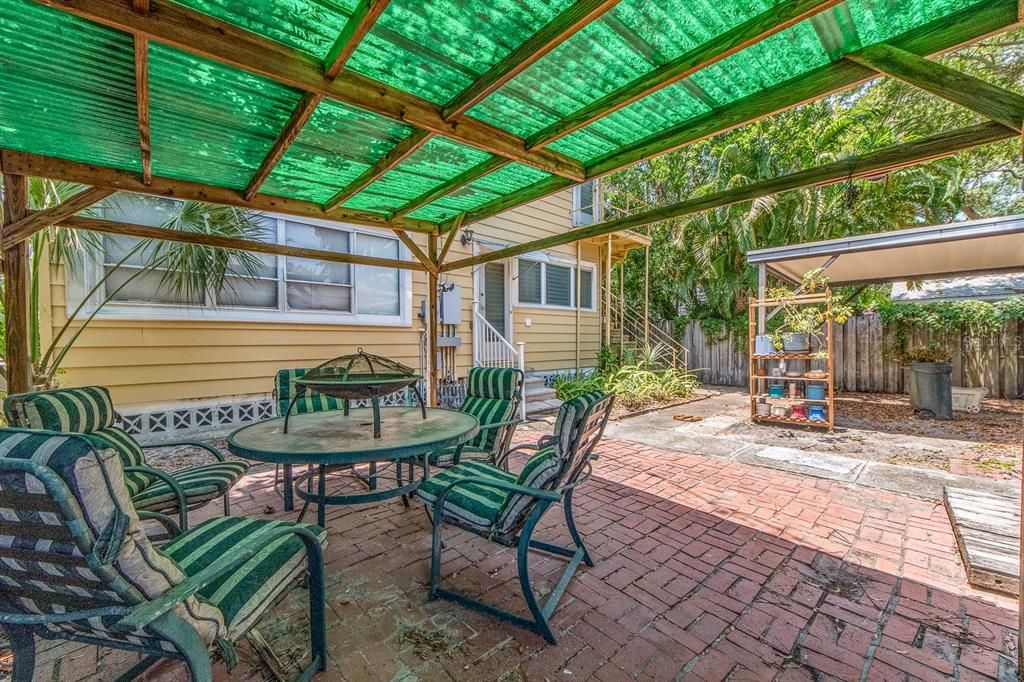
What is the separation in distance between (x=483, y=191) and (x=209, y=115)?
2.37 metres

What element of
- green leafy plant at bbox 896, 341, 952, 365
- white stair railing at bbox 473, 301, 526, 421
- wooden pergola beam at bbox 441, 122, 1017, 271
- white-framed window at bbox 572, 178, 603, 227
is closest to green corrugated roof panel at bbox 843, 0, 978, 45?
wooden pergola beam at bbox 441, 122, 1017, 271

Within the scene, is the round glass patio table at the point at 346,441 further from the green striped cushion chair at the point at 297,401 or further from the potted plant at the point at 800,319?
the potted plant at the point at 800,319

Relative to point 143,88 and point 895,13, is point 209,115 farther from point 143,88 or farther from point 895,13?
point 895,13

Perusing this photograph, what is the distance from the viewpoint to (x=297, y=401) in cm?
412

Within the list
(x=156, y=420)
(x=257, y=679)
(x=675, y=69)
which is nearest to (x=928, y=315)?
(x=675, y=69)

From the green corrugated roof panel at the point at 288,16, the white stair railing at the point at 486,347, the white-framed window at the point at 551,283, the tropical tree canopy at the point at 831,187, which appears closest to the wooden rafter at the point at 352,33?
the green corrugated roof panel at the point at 288,16

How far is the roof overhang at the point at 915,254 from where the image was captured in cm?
497

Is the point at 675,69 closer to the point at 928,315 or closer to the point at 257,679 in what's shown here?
the point at 257,679

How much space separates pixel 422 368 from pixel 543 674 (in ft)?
19.5

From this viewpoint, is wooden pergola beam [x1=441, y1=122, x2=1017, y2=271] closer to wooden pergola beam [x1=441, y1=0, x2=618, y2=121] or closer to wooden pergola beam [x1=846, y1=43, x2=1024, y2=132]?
wooden pergola beam [x1=846, y1=43, x2=1024, y2=132]

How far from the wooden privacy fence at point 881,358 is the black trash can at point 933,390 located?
2173 millimetres

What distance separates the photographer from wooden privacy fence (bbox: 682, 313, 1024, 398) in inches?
325

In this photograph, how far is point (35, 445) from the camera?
1.07m

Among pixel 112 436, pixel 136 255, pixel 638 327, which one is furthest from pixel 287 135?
pixel 638 327
